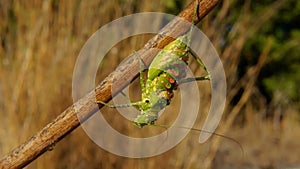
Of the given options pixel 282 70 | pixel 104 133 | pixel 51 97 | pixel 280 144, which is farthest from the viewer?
pixel 282 70

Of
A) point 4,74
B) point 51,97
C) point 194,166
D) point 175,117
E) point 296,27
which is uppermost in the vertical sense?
point 296,27

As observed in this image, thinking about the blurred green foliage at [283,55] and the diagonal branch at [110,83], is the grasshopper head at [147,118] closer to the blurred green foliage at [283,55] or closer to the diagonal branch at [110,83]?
the diagonal branch at [110,83]

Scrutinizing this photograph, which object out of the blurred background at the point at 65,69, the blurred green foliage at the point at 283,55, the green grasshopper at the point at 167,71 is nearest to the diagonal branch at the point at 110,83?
the green grasshopper at the point at 167,71

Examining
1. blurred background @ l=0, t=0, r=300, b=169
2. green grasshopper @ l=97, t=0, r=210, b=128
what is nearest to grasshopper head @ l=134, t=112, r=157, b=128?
green grasshopper @ l=97, t=0, r=210, b=128

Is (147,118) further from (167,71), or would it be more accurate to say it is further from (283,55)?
(283,55)

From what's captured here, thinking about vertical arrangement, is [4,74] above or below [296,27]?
below

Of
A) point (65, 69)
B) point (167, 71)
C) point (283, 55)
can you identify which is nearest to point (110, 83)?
point (167, 71)

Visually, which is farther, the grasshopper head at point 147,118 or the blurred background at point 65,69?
the blurred background at point 65,69

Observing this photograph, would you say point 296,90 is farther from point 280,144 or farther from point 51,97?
point 51,97

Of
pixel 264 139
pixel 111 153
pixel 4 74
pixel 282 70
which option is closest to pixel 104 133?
pixel 111 153

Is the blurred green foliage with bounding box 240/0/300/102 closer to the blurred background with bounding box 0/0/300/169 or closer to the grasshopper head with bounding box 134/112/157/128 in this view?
the blurred background with bounding box 0/0/300/169

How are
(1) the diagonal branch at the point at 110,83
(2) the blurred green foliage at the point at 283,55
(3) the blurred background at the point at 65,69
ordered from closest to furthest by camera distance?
1. (1) the diagonal branch at the point at 110,83
2. (3) the blurred background at the point at 65,69
3. (2) the blurred green foliage at the point at 283,55
